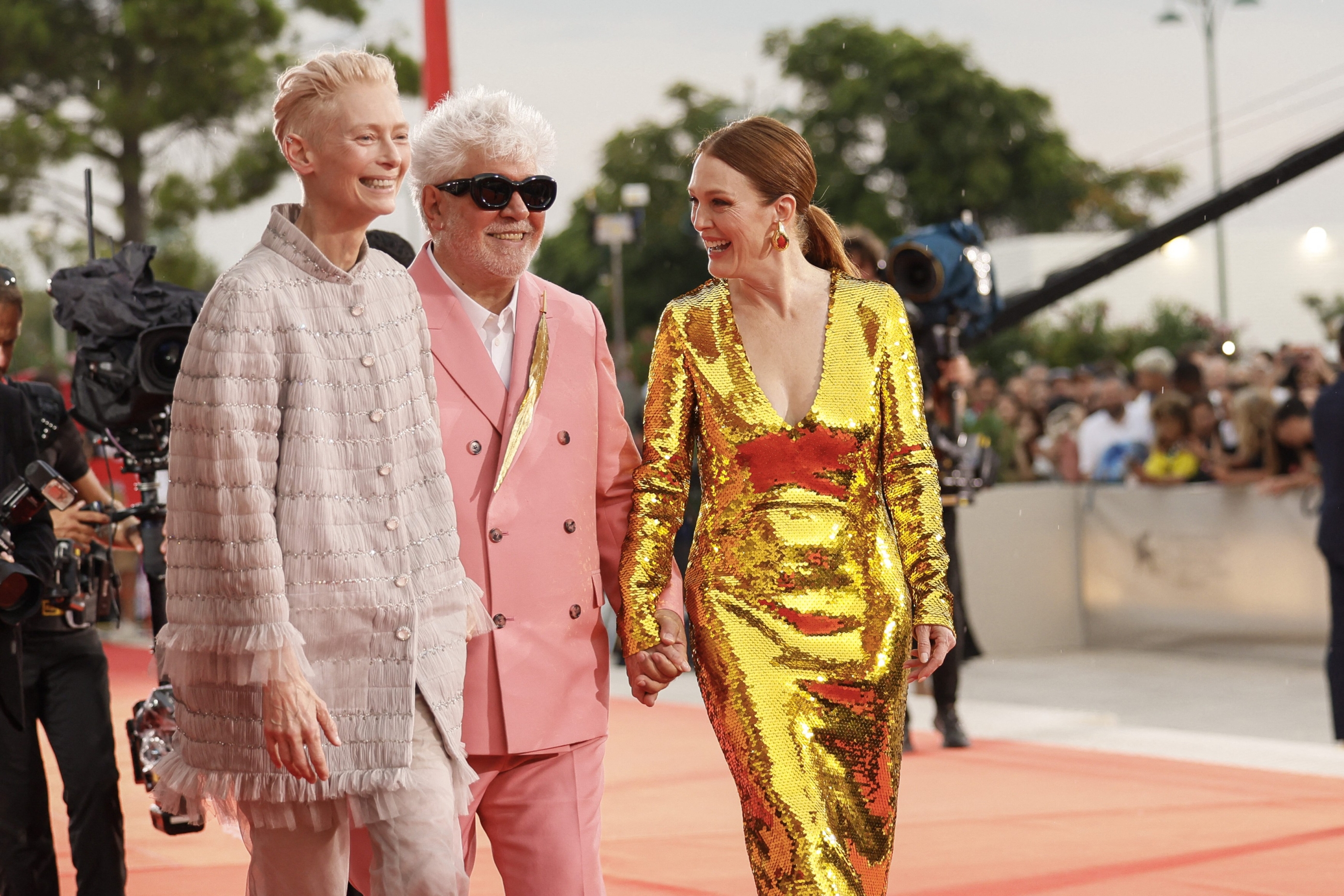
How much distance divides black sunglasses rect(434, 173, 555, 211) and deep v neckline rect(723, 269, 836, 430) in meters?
0.42

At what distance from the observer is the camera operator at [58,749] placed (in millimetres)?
4336

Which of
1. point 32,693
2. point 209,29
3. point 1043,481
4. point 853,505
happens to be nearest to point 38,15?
point 209,29

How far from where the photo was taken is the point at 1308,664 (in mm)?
10297

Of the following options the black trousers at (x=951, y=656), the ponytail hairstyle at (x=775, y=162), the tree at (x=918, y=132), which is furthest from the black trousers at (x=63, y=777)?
the tree at (x=918, y=132)

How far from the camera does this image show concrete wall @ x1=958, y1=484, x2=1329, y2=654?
1039 cm

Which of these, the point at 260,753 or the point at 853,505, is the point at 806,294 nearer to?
the point at 853,505

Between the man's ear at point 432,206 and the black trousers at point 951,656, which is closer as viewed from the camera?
the man's ear at point 432,206

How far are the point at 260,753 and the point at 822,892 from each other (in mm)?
1093

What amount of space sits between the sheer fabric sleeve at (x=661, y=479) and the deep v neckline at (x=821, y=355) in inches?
4.3

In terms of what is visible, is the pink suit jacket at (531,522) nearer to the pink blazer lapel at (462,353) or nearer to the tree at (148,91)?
the pink blazer lapel at (462,353)

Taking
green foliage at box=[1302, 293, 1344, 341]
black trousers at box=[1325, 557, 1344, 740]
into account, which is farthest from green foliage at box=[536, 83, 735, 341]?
black trousers at box=[1325, 557, 1344, 740]

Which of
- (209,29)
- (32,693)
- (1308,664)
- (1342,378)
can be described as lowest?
(1308,664)

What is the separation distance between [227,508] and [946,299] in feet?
17.5

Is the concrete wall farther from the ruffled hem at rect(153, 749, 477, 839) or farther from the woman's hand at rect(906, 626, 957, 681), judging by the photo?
the ruffled hem at rect(153, 749, 477, 839)
